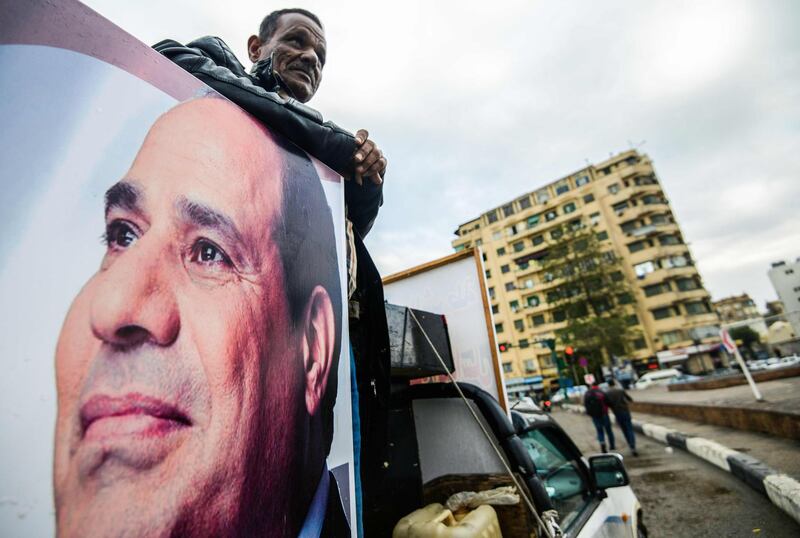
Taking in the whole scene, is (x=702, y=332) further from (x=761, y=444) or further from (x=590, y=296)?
(x=761, y=444)

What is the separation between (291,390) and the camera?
980mm

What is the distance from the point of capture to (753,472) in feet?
16.9

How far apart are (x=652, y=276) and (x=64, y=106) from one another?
46.6 m

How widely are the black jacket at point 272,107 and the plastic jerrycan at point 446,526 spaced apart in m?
1.71

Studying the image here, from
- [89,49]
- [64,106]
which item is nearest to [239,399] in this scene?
[64,106]

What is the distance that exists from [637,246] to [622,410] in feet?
126

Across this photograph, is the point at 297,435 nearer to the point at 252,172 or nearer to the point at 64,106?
the point at 252,172

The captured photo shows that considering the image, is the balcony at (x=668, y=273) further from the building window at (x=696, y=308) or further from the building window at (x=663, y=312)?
the building window at (x=696, y=308)

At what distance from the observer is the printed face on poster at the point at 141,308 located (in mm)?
535

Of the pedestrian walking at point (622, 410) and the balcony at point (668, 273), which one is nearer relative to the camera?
the pedestrian walking at point (622, 410)

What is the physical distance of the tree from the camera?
31.2m

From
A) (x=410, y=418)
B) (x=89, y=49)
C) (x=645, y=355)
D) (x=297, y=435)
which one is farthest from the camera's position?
(x=645, y=355)

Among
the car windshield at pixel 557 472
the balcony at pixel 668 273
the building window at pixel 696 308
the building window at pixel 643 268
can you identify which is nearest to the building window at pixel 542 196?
the building window at pixel 643 268

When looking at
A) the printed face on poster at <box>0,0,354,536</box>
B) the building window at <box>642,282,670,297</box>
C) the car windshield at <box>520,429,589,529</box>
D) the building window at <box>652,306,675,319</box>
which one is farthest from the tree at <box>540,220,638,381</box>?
the printed face on poster at <box>0,0,354,536</box>
